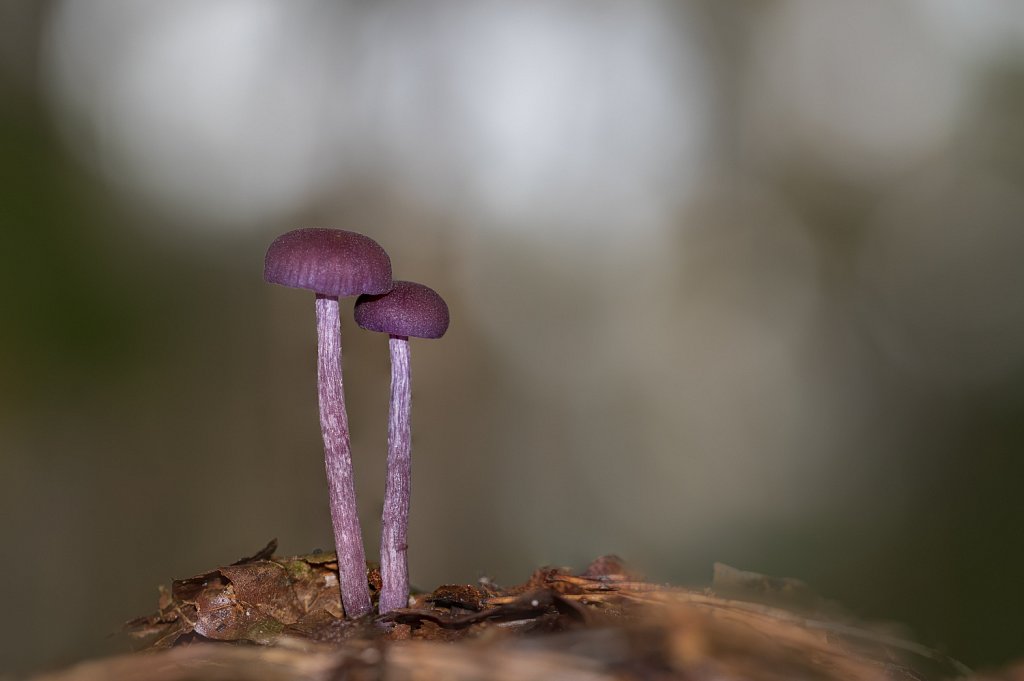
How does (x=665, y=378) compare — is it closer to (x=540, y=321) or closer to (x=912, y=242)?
(x=540, y=321)

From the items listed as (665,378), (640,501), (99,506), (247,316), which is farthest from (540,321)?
(99,506)

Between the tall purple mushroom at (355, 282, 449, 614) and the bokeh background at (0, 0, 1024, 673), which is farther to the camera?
the bokeh background at (0, 0, 1024, 673)

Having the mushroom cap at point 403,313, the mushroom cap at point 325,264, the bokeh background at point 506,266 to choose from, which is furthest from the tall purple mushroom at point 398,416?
the bokeh background at point 506,266

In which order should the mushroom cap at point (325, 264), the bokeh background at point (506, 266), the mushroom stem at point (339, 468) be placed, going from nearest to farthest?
the mushroom cap at point (325, 264) → the mushroom stem at point (339, 468) → the bokeh background at point (506, 266)

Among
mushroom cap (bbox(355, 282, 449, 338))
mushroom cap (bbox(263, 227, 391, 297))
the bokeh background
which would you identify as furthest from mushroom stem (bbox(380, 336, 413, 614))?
the bokeh background

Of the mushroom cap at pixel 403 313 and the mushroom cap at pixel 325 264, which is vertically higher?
the mushroom cap at pixel 325 264

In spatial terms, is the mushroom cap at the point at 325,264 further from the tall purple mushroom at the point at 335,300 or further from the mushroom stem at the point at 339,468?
the mushroom stem at the point at 339,468

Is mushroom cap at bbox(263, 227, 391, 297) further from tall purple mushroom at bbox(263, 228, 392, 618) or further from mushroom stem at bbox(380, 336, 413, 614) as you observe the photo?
mushroom stem at bbox(380, 336, 413, 614)
